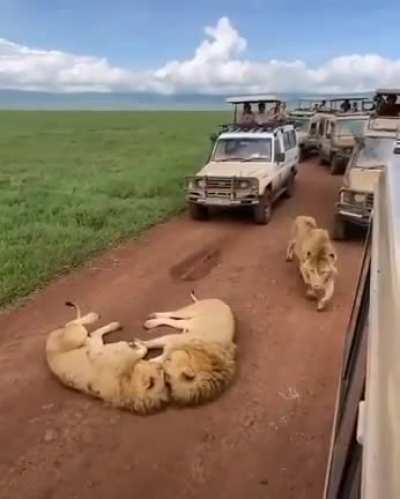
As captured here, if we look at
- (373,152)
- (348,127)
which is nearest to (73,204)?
(373,152)

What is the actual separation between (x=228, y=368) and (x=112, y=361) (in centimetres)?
107

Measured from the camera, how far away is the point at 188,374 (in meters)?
5.00

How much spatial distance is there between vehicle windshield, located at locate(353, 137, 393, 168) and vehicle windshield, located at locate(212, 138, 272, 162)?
2.07 metres

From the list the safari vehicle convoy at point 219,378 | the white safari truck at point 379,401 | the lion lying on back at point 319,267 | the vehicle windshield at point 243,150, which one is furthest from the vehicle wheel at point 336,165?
the white safari truck at point 379,401

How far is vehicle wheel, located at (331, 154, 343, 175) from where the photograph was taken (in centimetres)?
1861

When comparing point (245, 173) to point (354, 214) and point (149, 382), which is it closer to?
point (354, 214)

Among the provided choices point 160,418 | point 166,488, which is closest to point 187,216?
point 160,418

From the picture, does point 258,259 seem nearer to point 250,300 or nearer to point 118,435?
point 250,300

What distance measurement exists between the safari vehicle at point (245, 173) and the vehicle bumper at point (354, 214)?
192 cm

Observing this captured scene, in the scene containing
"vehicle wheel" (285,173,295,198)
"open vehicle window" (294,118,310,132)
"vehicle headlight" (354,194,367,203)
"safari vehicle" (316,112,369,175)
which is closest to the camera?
"vehicle headlight" (354,194,367,203)

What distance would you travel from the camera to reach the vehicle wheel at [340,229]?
10.6 m

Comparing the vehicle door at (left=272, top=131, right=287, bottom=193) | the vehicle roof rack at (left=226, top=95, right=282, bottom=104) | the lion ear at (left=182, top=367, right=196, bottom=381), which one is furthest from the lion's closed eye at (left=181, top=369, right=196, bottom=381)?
the vehicle roof rack at (left=226, top=95, right=282, bottom=104)

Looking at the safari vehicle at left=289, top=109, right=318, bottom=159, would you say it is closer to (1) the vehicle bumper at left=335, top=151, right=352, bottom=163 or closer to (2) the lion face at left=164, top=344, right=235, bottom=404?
(1) the vehicle bumper at left=335, top=151, right=352, bottom=163

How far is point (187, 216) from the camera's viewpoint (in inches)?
506
